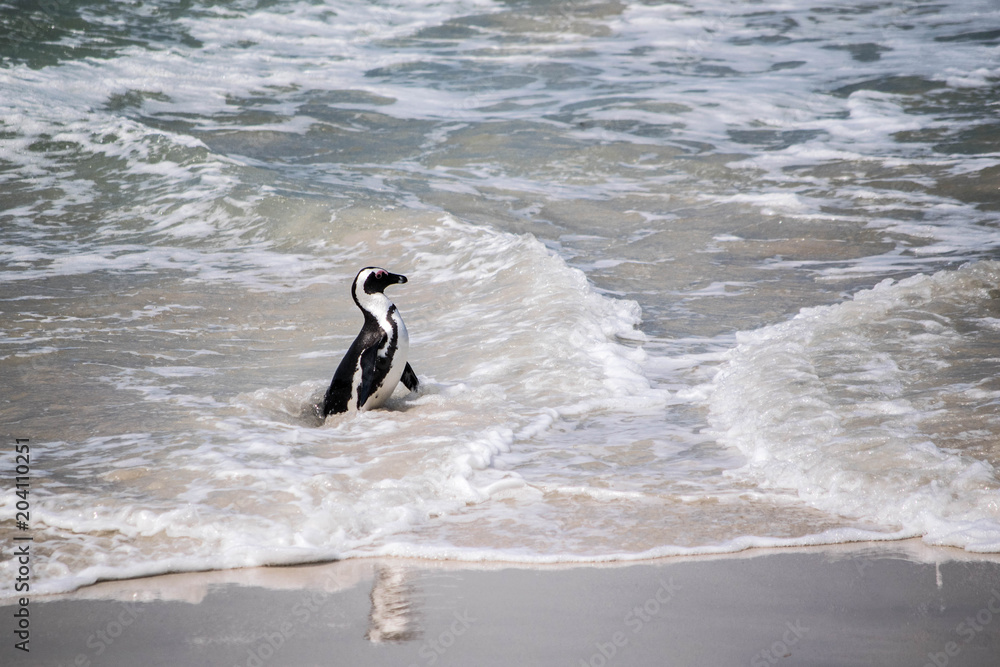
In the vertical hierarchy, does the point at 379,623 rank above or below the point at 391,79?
below

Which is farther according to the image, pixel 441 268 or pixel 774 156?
pixel 774 156

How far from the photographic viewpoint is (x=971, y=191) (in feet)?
34.7

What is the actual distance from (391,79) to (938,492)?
641 inches

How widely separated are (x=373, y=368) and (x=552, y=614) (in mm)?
2647

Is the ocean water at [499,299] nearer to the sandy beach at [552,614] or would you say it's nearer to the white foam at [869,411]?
the white foam at [869,411]

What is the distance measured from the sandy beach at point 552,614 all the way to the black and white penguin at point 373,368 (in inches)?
78.6

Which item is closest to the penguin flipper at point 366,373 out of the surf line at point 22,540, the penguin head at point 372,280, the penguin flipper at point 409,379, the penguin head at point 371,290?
the penguin flipper at point 409,379

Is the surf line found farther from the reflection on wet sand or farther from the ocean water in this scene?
the reflection on wet sand

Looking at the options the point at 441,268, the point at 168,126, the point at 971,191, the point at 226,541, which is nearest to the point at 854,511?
the point at 226,541

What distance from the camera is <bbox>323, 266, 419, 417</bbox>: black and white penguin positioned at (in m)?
5.39

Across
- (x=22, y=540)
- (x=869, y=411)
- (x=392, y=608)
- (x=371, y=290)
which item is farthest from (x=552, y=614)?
(x=371, y=290)

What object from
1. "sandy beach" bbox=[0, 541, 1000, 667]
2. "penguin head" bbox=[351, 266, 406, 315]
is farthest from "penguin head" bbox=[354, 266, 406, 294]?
"sandy beach" bbox=[0, 541, 1000, 667]

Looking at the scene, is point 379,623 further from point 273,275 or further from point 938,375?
point 273,275

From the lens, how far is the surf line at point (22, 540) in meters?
3.01
